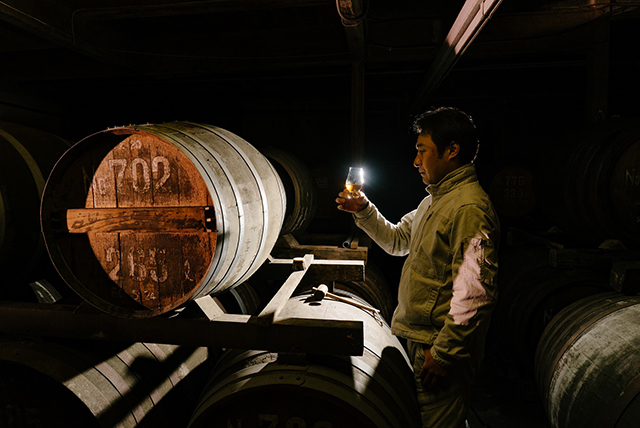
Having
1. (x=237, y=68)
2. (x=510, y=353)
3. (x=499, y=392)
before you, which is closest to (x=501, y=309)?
(x=510, y=353)

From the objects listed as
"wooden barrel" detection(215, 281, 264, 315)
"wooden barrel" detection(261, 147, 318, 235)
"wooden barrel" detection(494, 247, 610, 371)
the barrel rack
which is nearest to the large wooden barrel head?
the barrel rack

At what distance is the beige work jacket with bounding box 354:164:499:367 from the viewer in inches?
61.7

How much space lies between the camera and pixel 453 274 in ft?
5.41

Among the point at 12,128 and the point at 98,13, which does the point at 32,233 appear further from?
the point at 98,13

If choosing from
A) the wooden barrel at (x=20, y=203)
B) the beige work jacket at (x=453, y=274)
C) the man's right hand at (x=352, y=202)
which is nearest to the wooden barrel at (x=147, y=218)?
the wooden barrel at (x=20, y=203)

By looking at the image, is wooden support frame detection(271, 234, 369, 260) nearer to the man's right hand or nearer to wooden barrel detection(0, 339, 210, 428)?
the man's right hand

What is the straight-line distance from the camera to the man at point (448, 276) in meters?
1.57

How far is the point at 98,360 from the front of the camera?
6.11ft

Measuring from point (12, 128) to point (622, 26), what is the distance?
6606mm

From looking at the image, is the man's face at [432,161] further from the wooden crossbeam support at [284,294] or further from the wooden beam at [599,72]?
the wooden beam at [599,72]

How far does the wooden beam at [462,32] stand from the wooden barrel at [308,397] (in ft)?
6.83

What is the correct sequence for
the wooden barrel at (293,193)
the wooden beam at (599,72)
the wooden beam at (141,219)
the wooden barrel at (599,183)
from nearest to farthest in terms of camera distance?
1. the wooden beam at (141,219)
2. the wooden barrel at (599,183)
3. the wooden barrel at (293,193)
4. the wooden beam at (599,72)

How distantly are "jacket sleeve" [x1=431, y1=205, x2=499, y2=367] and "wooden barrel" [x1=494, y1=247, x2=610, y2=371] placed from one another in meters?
2.16

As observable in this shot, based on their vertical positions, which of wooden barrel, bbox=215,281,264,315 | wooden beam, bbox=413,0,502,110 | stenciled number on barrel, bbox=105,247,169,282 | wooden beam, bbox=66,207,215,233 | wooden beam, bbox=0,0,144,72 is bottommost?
wooden barrel, bbox=215,281,264,315
